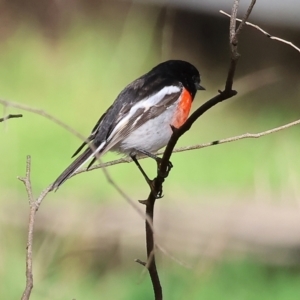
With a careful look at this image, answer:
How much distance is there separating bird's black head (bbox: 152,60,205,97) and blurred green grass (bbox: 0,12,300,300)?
2.50 ft

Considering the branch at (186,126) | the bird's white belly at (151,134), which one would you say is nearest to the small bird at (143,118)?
the bird's white belly at (151,134)

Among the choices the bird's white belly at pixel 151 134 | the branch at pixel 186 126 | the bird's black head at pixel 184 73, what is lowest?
the branch at pixel 186 126

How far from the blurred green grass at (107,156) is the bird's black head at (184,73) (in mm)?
761

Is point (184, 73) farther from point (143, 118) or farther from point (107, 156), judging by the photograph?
point (107, 156)

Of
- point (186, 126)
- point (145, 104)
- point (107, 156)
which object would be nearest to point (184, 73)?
point (145, 104)

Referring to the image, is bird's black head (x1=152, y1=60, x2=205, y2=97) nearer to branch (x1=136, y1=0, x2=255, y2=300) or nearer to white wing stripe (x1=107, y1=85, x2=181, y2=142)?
white wing stripe (x1=107, y1=85, x2=181, y2=142)

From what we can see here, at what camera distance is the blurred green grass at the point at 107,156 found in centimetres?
270

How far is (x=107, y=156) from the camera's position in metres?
3.56

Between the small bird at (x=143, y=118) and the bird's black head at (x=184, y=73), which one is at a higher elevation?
the bird's black head at (x=184, y=73)

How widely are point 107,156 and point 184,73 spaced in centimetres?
165

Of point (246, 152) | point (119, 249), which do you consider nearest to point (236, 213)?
point (119, 249)

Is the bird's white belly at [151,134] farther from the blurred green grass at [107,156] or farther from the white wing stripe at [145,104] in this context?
the blurred green grass at [107,156]

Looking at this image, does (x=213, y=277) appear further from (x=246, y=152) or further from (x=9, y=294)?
(x=246, y=152)

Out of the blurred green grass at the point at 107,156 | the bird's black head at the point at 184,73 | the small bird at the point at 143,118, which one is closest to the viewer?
the small bird at the point at 143,118
